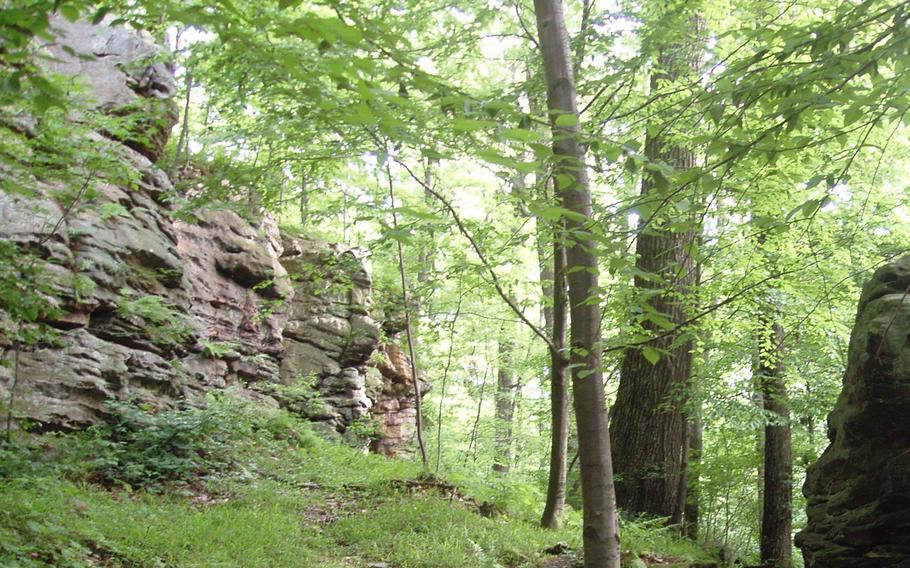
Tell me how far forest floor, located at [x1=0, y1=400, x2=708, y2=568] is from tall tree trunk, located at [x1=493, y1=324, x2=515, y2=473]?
10.2 metres

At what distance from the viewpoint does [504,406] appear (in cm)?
2177

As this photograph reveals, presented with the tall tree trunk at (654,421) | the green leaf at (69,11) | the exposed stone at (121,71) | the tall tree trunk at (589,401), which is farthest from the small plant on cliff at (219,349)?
the green leaf at (69,11)

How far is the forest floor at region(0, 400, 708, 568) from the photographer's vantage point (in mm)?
4770

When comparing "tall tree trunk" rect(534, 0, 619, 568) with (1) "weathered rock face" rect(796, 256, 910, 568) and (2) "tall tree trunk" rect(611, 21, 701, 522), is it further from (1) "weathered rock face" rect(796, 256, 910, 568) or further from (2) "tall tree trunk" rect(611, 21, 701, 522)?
(2) "tall tree trunk" rect(611, 21, 701, 522)

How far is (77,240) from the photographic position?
855 centimetres

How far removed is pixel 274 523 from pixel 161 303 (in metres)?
4.20

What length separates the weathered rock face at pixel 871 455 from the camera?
421 cm

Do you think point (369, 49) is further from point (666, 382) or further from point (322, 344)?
point (322, 344)

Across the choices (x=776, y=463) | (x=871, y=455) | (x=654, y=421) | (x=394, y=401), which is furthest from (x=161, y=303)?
(x=776, y=463)

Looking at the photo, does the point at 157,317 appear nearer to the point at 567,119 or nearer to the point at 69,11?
the point at 69,11

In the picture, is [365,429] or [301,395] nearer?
[301,395]

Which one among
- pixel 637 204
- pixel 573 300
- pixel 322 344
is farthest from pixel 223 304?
pixel 637 204

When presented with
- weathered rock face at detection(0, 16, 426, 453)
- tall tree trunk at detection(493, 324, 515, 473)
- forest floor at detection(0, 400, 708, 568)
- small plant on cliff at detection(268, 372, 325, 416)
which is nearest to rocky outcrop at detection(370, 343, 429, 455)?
weathered rock face at detection(0, 16, 426, 453)

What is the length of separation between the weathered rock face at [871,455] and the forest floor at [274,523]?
5.57ft
